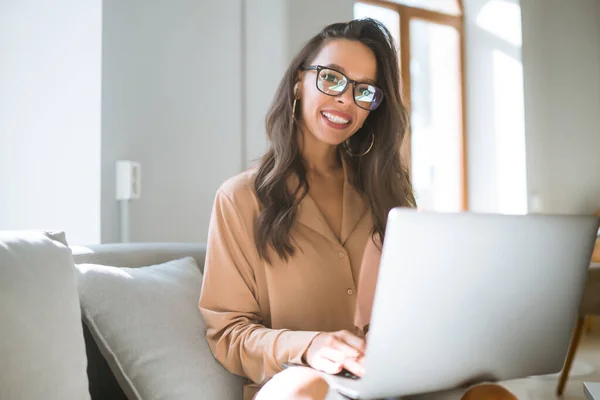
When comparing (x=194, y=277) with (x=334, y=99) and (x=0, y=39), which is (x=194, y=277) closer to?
(x=334, y=99)

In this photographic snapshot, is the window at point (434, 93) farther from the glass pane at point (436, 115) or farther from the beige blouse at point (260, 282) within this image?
the beige blouse at point (260, 282)

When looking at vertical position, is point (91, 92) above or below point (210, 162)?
above

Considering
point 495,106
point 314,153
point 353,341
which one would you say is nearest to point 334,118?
point 314,153

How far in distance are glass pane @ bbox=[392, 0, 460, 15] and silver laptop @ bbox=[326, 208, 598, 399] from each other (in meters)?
3.51

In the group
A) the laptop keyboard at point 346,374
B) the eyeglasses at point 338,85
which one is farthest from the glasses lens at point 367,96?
the laptop keyboard at point 346,374

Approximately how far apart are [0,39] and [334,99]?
1.24 metres

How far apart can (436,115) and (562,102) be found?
855mm

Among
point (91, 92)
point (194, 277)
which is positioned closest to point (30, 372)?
point (194, 277)

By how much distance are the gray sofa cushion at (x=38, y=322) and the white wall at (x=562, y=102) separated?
3350 millimetres

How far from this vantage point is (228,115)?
2402 millimetres

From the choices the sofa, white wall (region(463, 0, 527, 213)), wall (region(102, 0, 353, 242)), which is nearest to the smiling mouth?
the sofa

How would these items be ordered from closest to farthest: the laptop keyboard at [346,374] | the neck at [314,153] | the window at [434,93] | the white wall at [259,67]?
1. the laptop keyboard at [346,374]
2. the neck at [314,153]
3. the white wall at [259,67]
4. the window at [434,93]

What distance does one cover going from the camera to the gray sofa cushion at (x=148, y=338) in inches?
45.8

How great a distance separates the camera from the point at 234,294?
4.00 ft
